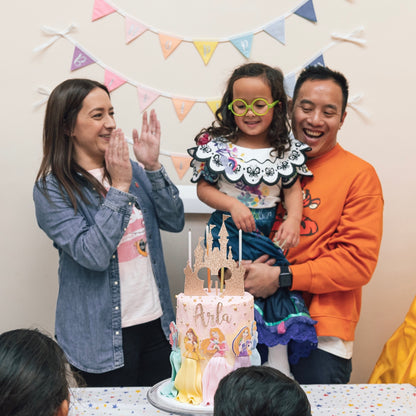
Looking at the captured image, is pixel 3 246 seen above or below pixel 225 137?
below

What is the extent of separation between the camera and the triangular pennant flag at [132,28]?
2.44 meters

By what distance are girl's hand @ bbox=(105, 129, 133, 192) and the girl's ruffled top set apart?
22 cm

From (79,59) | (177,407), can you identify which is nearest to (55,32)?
(79,59)

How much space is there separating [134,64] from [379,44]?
108 centimetres

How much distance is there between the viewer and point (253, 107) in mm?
1847

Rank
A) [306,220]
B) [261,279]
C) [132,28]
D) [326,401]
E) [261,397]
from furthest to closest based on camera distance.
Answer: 1. [132,28]
2. [306,220]
3. [261,279]
4. [326,401]
5. [261,397]

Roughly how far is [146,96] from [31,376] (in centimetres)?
166

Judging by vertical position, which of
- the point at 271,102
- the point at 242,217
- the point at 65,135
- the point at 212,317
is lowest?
the point at 212,317

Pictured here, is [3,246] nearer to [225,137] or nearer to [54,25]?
[54,25]

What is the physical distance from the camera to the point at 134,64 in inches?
97.1

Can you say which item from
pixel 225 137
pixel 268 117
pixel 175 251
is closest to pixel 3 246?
pixel 175 251

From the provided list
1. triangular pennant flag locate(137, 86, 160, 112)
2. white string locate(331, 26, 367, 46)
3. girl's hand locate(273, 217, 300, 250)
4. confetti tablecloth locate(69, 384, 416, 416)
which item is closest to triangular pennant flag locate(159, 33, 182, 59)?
triangular pennant flag locate(137, 86, 160, 112)

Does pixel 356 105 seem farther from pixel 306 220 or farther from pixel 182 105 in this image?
pixel 306 220

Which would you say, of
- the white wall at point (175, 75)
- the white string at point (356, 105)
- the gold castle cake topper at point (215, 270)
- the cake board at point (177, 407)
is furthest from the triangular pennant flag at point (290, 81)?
the cake board at point (177, 407)
